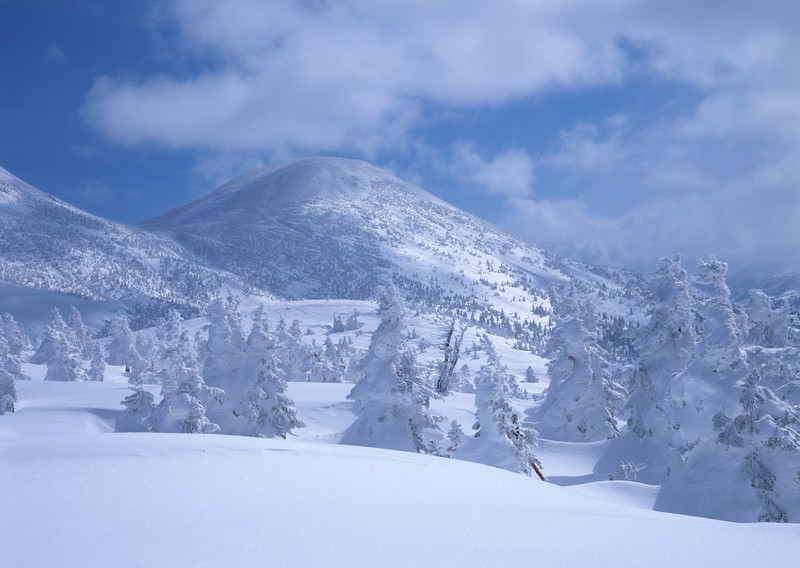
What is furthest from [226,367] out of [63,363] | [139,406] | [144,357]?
[144,357]

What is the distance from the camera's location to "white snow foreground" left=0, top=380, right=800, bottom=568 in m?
5.13

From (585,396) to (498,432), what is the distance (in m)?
17.9

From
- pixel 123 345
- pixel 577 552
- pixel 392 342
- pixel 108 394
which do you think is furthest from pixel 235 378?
pixel 123 345

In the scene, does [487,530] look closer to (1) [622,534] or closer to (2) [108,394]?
(1) [622,534]

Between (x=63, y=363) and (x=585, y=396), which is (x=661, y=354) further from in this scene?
(x=63, y=363)

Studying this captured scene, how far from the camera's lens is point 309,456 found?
30.2 ft

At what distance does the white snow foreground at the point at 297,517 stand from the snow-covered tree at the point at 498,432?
1018 cm

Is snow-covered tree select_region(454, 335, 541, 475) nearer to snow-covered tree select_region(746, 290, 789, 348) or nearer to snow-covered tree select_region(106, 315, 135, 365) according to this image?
snow-covered tree select_region(746, 290, 789, 348)

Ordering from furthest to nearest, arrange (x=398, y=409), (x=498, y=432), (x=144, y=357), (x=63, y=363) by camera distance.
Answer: (x=144, y=357) → (x=63, y=363) → (x=398, y=409) → (x=498, y=432)

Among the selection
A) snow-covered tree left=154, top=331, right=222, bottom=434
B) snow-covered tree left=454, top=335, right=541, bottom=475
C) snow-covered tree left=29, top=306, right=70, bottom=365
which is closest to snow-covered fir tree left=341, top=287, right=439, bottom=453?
snow-covered tree left=454, top=335, right=541, bottom=475

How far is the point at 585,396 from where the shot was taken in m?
35.2

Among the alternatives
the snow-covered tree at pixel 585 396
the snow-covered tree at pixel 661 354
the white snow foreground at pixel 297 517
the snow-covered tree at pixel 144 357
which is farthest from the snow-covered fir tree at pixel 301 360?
the white snow foreground at pixel 297 517

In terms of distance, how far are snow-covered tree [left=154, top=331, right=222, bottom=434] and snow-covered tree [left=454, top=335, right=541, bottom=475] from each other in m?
13.3

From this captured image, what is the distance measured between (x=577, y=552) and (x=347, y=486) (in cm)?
344
